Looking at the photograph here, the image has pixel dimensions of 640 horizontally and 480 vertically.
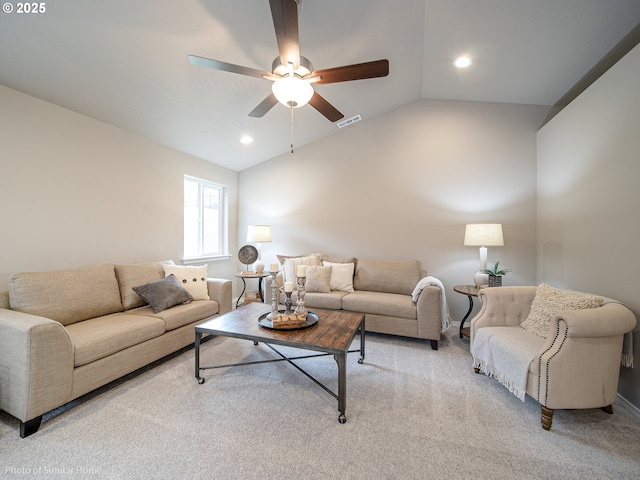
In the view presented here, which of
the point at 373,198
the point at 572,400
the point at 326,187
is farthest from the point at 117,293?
the point at 572,400

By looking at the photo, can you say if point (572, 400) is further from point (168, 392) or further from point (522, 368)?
point (168, 392)

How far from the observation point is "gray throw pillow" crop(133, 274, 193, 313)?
257 centimetres

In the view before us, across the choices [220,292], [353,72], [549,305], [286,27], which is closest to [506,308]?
[549,305]

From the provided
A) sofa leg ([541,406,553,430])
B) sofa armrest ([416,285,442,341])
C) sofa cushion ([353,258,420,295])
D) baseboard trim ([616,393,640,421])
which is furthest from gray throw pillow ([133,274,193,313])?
baseboard trim ([616,393,640,421])

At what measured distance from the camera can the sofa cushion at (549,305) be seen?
6.22 ft

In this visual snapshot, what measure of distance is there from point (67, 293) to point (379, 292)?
3164mm

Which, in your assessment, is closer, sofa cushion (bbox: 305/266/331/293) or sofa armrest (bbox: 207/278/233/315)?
sofa armrest (bbox: 207/278/233/315)

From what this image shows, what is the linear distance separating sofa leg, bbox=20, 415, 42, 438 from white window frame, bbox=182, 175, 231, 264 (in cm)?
237

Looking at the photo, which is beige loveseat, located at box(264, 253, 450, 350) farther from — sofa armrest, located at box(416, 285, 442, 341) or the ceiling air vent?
the ceiling air vent

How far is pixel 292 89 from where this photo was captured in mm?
1822

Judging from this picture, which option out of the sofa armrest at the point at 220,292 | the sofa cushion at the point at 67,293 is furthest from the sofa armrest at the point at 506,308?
the sofa cushion at the point at 67,293

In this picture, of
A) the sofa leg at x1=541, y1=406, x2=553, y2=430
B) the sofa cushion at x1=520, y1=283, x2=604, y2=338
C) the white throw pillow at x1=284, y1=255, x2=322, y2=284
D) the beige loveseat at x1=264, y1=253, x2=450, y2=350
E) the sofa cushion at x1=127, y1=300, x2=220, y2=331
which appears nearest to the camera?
the sofa leg at x1=541, y1=406, x2=553, y2=430

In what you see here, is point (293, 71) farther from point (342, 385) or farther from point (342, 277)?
point (342, 277)

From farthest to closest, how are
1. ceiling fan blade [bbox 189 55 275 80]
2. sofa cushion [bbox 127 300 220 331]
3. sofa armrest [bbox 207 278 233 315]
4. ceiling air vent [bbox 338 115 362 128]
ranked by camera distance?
ceiling air vent [bbox 338 115 362 128], sofa armrest [bbox 207 278 233 315], sofa cushion [bbox 127 300 220 331], ceiling fan blade [bbox 189 55 275 80]
